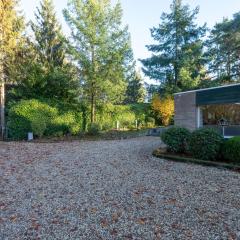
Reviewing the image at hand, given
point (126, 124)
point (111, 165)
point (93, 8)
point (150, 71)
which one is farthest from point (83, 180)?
point (150, 71)

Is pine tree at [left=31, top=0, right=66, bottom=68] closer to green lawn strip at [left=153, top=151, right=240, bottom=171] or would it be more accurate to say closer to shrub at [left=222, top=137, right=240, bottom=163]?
green lawn strip at [left=153, top=151, right=240, bottom=171]

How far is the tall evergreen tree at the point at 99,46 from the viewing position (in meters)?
16.3

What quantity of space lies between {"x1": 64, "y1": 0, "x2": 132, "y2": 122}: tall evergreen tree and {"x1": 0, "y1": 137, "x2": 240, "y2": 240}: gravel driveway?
387 inches

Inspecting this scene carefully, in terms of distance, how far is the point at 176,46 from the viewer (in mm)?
21812

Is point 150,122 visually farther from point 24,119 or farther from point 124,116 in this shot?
point 24,119

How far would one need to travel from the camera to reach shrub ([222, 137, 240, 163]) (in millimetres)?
6910

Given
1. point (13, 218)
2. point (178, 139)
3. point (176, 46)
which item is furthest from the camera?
point (176, 46)

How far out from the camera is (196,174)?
624 centimetres

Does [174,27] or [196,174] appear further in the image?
[174,27]

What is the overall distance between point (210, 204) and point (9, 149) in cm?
881

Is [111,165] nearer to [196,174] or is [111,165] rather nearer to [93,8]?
[196,174]

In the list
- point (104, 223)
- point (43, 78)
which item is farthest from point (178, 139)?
point (43, 78)

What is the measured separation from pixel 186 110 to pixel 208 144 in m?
8.81

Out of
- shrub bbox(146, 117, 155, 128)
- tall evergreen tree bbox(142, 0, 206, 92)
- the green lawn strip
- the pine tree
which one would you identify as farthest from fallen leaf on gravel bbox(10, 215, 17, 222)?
shrub bbox(146, 117, 155, 128)
